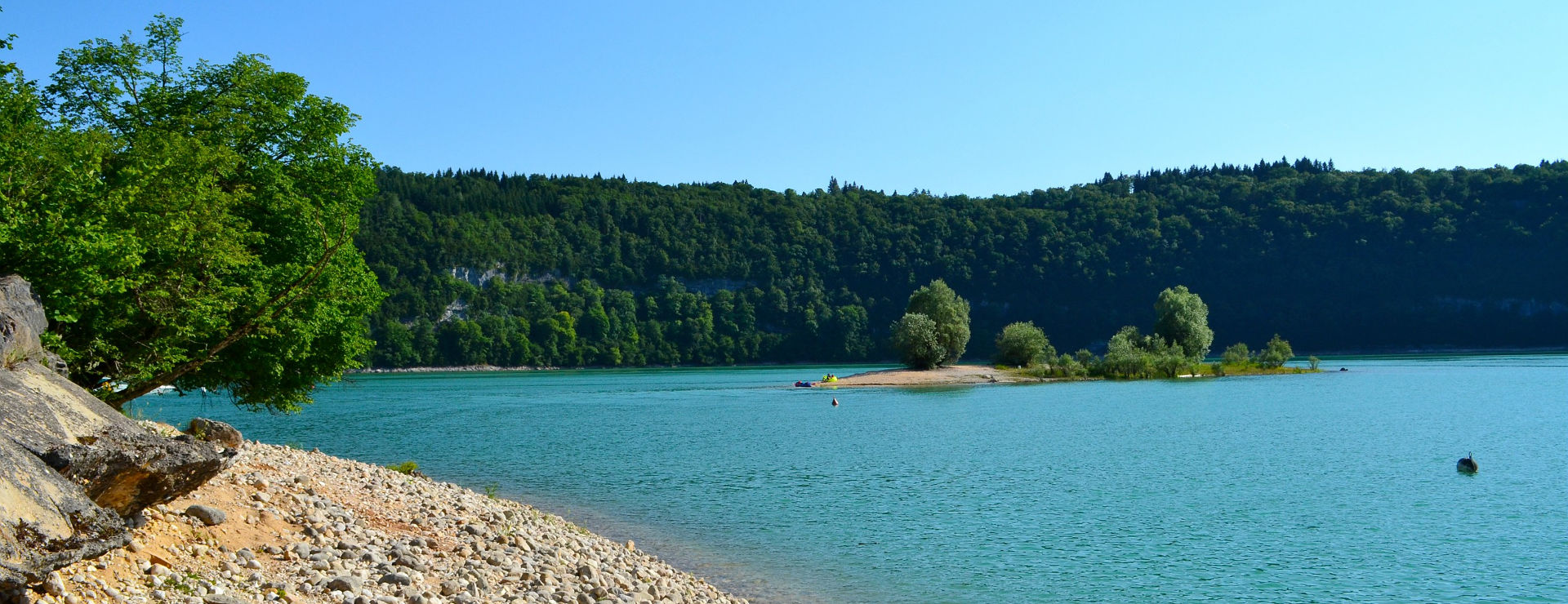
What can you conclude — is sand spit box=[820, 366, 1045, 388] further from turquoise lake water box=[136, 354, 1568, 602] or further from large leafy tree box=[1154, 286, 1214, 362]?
turquoise lake water box=[136, 354, 1568, 602]

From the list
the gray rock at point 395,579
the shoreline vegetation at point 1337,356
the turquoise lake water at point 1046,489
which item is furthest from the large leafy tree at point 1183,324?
the gray rock at point 395,579

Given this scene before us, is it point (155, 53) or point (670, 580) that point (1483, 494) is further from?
point (155, 53)

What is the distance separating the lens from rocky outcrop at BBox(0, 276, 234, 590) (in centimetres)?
820

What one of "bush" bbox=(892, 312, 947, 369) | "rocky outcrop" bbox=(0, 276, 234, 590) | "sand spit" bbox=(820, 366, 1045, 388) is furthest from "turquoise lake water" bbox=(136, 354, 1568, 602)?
"bush" bbox=(892, 312, 947, 369)

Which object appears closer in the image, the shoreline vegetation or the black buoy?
the black buoy

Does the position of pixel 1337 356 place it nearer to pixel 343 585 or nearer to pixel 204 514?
pixel 343 585

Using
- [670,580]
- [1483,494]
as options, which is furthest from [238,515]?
[1483,494]

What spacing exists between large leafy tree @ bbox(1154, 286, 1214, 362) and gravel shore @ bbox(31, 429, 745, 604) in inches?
3764

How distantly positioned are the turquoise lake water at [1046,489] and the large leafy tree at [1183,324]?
132 feet

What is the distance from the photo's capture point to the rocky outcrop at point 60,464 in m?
8.20

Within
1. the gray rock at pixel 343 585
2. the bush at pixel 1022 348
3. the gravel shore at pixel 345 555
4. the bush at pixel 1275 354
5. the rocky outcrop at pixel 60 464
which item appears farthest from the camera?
the bush at pixel 1275 354

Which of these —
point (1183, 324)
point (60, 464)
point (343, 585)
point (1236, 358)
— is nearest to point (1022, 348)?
point (1183, 324)

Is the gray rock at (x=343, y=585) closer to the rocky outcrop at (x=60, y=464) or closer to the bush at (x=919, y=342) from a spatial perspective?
the rocky outcrop at (x=60, y=464)

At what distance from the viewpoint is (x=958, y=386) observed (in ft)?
303
